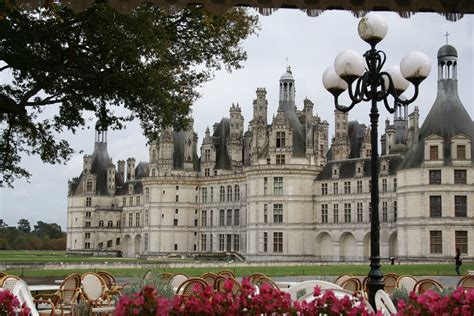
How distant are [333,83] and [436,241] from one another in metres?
38.0

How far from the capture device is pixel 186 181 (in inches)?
2692

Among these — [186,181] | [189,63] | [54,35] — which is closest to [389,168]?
[186,181]

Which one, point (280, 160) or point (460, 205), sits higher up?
point (280, 160)

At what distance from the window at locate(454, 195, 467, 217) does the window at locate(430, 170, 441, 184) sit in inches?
62.3

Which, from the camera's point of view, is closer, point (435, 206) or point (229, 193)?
point (435, 206)

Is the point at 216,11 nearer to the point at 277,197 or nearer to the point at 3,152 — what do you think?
the point at 3,152

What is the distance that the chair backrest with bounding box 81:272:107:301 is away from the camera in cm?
1055

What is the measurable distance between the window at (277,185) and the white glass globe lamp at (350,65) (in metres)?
46.9

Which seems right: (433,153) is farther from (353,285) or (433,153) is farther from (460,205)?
(353,285)

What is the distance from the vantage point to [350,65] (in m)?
11.2

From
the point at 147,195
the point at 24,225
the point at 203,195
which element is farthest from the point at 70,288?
the point at 24,225

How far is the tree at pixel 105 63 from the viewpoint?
14.1 m

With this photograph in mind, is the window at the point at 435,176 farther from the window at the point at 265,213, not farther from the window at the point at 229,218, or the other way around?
the window at the point at 229,218

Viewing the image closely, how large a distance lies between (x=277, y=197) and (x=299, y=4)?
5198 centimetres
